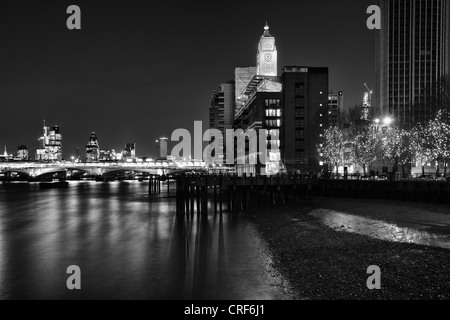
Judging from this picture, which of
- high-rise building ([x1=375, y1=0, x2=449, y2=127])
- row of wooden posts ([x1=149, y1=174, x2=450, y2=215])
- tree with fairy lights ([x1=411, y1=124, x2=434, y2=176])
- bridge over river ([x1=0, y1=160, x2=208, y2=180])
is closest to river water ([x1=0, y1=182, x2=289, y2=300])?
row of wooden posts ([x1=149, y1=174, x2=450, y2=215])

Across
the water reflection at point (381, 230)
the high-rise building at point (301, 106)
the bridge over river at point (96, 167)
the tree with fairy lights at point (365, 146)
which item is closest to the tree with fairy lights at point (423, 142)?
the tree with fairy lights at point (365, 146)

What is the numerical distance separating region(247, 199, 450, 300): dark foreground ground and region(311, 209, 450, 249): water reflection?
4.25ft

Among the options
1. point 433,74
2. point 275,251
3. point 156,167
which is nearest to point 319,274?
point 275,251

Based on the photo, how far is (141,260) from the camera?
68.2 feet

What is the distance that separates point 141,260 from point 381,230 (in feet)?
53.8

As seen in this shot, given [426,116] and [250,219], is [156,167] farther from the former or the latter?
[250,219]

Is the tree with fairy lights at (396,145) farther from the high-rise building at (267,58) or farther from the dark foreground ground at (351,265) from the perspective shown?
the high-rise building at (267,58)

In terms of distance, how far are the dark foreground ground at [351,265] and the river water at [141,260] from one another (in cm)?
104

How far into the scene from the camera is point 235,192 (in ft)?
139

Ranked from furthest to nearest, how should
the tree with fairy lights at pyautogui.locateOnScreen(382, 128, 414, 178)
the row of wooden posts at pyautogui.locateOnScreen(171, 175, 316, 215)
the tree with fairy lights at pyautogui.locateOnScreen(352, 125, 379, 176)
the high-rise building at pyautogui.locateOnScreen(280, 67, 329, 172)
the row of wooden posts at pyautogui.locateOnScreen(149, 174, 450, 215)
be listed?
the high-rise building at pyautogui.locateOnScreen(280, 67, 329, 172) → the tree with fairy lights at pyautogui.locateOnScreen(382, 128, 414, 178) → the tree with fairy lights at pyautogui.locateOnScreen(352, 125, 379, 176) → the row of wooden posts at pyautogui.locateOnScreen(149, 174, 450, 215) → the row of wooden posts at pyautogui.locateOnScreen(171, 175, 316, 215)

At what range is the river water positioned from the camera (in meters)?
15.3

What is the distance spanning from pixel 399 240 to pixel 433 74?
203981 millimetres

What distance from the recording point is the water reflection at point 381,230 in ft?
74.2

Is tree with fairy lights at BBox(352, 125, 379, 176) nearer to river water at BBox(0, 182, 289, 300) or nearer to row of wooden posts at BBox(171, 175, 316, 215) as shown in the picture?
row of wooden posts at BBox(171, 175, 316, 215)
